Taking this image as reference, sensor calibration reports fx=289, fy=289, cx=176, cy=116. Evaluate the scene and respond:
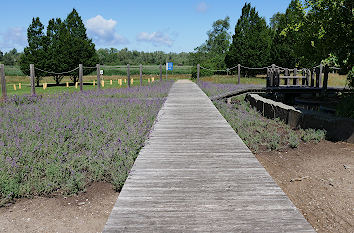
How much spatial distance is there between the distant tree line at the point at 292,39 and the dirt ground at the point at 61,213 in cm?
720

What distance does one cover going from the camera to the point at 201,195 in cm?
324

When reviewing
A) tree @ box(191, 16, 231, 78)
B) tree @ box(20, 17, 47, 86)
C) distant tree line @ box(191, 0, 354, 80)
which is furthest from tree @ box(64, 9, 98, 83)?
tree @ box(191, 16, 231, 78)

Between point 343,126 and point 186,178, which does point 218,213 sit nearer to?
point 186,178

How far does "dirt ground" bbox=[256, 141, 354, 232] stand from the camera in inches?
154

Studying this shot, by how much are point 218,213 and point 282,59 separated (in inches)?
1381

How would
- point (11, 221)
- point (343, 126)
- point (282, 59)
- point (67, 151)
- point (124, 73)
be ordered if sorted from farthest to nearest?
point (124, 73)
point (282, 59)
point (343, 126)
point (67, 151)
point (11, 221)

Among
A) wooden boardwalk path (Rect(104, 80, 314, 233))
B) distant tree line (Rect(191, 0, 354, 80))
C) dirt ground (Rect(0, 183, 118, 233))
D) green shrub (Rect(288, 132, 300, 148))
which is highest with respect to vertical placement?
distant tree line (Rect(191, 0, 354, 80))

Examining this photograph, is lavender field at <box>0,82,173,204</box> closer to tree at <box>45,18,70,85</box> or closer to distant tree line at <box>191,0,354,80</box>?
distant tree line at <box>191,0,354,80</box>

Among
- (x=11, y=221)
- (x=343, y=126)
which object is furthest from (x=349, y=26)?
(x=11, y=221)

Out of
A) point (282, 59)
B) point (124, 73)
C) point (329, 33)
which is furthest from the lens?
point (124, 73)

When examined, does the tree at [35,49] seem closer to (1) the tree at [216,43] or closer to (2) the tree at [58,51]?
(2) the tree at [58,51]

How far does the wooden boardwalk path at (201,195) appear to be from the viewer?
2637mm

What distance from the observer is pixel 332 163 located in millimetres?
5777

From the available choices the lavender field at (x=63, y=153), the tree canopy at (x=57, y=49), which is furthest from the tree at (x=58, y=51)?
the lavender field at (x=63, y=153)
